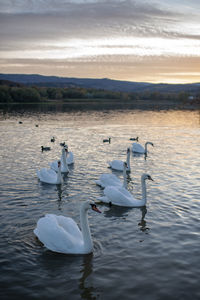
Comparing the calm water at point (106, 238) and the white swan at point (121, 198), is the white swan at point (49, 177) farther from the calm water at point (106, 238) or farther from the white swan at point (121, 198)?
the white swan at point (121, 198)

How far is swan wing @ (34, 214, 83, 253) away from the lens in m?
8.72

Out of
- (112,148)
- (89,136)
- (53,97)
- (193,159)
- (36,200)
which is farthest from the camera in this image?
(53,97)

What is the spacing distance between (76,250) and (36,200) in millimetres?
4744

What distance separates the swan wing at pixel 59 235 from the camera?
8719 millimetres

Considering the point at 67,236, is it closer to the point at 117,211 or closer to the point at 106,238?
the point at 106,238

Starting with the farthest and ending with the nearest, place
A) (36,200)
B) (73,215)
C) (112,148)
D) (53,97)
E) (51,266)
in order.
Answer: (53,97), (112,148), (36,200), (73,215), (51,266)

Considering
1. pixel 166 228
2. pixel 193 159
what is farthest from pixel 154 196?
pixel 193 159

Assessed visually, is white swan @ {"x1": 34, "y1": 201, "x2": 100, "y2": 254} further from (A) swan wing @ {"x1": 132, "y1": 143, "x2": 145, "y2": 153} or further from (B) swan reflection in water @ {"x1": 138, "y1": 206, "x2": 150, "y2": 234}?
(A) swan wing @ {"x1": 132, "y1": 143, "x2": 145, "y2": 153}

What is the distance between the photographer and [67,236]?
8820 millimetres

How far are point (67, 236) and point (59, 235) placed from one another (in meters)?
0.21

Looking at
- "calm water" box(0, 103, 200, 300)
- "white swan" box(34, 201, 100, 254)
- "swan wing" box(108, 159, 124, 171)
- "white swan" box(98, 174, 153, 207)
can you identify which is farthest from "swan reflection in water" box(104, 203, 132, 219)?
"swan wing" box(108, 159, 124, 171)

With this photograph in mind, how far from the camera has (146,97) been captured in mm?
139500

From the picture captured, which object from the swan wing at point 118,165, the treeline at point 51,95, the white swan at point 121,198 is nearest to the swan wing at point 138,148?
the swan wing at point 118,165

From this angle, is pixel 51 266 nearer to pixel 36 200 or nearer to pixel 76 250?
pixel 76 250
